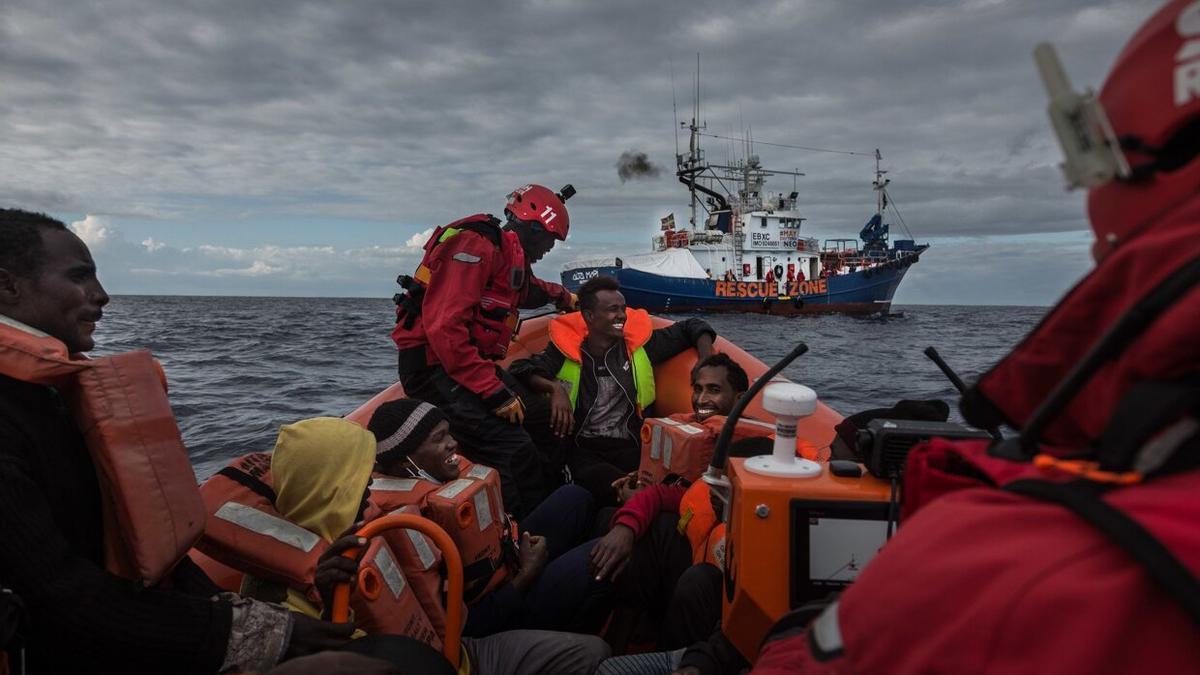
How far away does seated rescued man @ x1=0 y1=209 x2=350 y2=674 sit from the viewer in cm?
112

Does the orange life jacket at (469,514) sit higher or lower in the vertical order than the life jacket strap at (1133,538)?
lower

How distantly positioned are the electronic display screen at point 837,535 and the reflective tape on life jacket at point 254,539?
1.03 metres

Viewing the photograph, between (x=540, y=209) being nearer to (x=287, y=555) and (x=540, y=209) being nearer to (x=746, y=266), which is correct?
(x=287, y=555)

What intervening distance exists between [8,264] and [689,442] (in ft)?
6.23

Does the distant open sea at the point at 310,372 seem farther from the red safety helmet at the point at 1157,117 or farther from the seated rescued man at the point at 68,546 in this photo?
the seated rescued man at the point at 68,546

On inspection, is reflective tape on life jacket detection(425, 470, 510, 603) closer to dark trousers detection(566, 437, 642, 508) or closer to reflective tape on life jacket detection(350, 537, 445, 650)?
reflective tape on life jacket detection(350, 537, 445, 650)

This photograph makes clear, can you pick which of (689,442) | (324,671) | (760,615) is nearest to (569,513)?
(689,442)

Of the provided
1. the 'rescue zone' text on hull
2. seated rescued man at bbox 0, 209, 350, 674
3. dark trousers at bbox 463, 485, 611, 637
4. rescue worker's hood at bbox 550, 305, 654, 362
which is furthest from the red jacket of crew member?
the 'rescue zone' text on hull

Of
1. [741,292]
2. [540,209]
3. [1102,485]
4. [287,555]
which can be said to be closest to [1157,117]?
[1102,485]

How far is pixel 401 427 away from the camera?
2.19m

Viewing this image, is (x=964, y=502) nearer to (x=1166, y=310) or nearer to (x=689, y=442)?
(x=1166, y=310)

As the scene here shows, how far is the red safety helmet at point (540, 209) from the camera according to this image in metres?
3.59

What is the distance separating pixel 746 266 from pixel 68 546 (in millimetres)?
31577

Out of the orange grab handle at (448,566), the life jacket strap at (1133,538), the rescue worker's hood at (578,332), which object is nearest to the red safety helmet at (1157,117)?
the life jacket strap at (1133,538)
